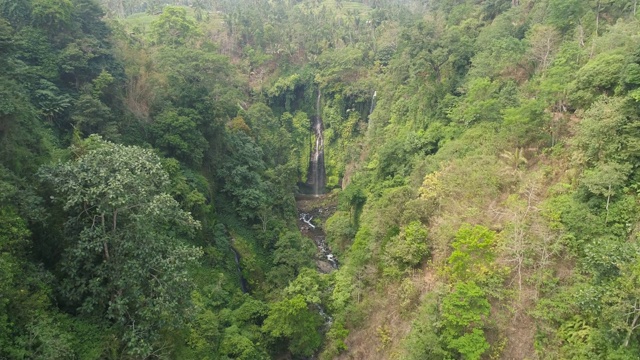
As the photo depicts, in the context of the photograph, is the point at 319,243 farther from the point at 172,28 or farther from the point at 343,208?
the point at 172,28

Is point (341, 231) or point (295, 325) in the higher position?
point (295, 325)

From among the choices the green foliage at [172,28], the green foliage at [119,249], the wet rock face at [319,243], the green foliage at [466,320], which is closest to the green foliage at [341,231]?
the wet rock face at [319,243]

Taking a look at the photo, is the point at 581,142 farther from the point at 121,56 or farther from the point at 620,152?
the point at 121,56

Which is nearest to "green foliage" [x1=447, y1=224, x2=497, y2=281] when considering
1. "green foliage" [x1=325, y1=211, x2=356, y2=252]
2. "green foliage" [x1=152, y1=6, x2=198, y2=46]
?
"green foliage" [x1=325, y1=211, x2=356, y2=252]

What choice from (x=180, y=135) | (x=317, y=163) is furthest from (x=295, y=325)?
(x=317, y=163)

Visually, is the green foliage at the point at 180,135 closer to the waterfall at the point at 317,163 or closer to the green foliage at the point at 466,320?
the green foliage at the point at 466,320

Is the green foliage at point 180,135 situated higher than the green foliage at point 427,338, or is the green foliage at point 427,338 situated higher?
the green foliage at point 180,135

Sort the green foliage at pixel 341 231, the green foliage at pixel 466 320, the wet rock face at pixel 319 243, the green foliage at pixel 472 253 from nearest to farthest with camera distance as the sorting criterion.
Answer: the green foliage at pixel 466 320, the green foliage at pixel 472 253, the green foliage at pixel 341 231, the wet rock face at pixel 319 243
